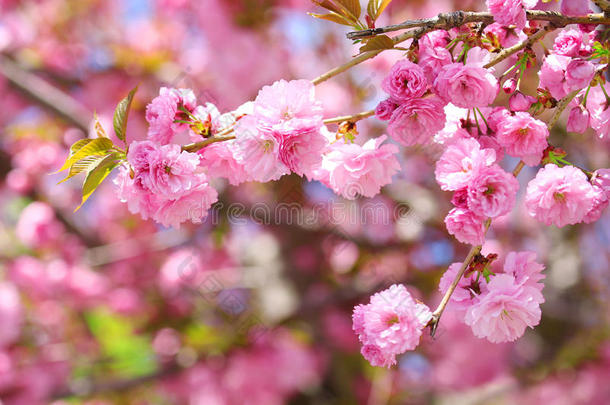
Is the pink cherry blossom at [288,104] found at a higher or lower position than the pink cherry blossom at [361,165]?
higher

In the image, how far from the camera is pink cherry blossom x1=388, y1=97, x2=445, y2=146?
58 centimetres

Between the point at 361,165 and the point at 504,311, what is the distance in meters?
0.23

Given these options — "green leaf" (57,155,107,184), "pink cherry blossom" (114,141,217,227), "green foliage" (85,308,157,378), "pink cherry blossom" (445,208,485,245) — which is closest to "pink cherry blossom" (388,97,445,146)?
"pink cherry blossom" (445,208,485,245)

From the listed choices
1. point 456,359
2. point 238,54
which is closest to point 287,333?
point 456,359

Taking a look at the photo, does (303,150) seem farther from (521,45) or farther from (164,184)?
(521,45)

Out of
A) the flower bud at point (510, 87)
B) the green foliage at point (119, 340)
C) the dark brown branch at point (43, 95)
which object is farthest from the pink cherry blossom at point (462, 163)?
the green foliage at point (119, 340)

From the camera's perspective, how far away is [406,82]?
566mm

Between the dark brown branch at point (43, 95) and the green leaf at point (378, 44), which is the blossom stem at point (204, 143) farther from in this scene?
the dark brown branch at point (43, 95)

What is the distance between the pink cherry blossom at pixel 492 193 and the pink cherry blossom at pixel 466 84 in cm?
8

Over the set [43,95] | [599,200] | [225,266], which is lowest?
[225,266]

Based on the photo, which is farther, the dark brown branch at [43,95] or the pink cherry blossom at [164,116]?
the dark brown branch at [43,95]

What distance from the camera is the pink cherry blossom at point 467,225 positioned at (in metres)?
0.54

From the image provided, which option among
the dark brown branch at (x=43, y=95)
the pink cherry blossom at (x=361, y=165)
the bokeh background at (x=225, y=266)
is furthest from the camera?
the bokeh background at (x=225, y=266)

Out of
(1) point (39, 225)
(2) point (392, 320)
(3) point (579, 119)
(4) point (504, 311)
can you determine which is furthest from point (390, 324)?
(1) point (39, 225)
